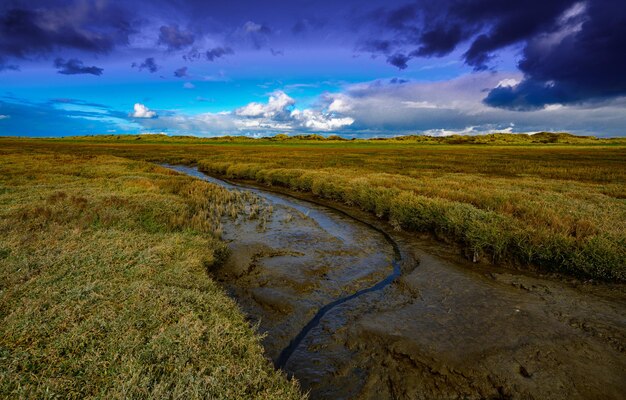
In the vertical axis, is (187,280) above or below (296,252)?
above

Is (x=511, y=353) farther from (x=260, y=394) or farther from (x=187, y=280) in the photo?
(x=187, y=280)

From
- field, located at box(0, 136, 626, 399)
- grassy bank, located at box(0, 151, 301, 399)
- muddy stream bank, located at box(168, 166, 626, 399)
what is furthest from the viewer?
muddy stream bank, located at box(168, 166, 626, 399)

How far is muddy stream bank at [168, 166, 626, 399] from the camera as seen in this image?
20.3 ft

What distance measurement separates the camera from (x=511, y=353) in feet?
22.6

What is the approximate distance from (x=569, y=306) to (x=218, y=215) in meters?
16.6

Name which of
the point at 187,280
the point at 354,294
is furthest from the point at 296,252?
the point at 187,280

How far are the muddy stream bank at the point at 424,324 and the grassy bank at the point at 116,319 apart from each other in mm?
1479

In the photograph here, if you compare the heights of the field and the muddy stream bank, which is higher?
the field

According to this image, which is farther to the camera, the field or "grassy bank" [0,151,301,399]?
the field

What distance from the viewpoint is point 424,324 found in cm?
815

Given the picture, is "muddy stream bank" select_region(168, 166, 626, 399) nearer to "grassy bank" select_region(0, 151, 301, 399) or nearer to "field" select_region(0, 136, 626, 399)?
"field" select_region(0, 136, 626, 399)

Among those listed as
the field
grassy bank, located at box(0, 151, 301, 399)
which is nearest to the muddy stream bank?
the field

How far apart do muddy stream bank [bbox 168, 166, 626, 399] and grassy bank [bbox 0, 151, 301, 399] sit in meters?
1.48

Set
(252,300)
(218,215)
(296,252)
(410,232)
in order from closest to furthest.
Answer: (252,300), (296,252), (410,232), (218,215)
